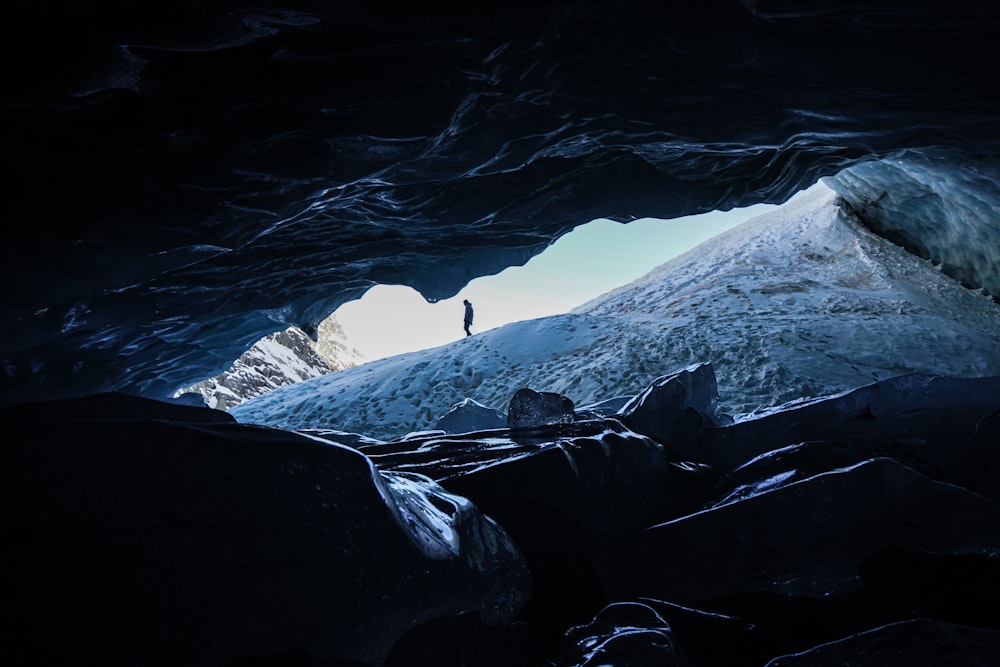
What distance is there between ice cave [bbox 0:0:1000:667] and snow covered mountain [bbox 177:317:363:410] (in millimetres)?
11729

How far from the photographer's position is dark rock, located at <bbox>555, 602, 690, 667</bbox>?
1.53 m

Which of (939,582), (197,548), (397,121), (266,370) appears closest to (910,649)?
(939,582)

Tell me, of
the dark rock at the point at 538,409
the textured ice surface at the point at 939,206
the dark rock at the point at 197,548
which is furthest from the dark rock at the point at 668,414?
the textured ice surface at the point at 939,206

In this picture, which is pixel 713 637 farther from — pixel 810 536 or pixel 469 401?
pixel 469 401

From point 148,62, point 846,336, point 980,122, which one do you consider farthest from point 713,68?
point 846,336

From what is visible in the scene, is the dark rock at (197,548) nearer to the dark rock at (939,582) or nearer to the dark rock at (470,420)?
the dark rock at (939,582)

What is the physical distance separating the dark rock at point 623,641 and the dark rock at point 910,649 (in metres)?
0.33

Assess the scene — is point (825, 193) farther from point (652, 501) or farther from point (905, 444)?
point (652, 501)

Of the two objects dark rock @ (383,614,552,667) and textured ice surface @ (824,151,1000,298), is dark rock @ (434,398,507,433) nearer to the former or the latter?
dark rock @ (383,614,552,667)

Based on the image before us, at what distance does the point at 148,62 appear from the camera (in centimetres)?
218

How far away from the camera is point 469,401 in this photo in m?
5.52

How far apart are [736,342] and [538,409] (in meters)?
7.19

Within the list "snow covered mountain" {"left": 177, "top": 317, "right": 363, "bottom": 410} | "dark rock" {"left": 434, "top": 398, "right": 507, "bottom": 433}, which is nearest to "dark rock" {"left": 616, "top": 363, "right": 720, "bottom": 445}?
"dark rock" {"left": 434, "top": 398, "right": 507, "bottom": 433}

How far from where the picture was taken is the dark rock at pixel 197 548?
1068 mm
